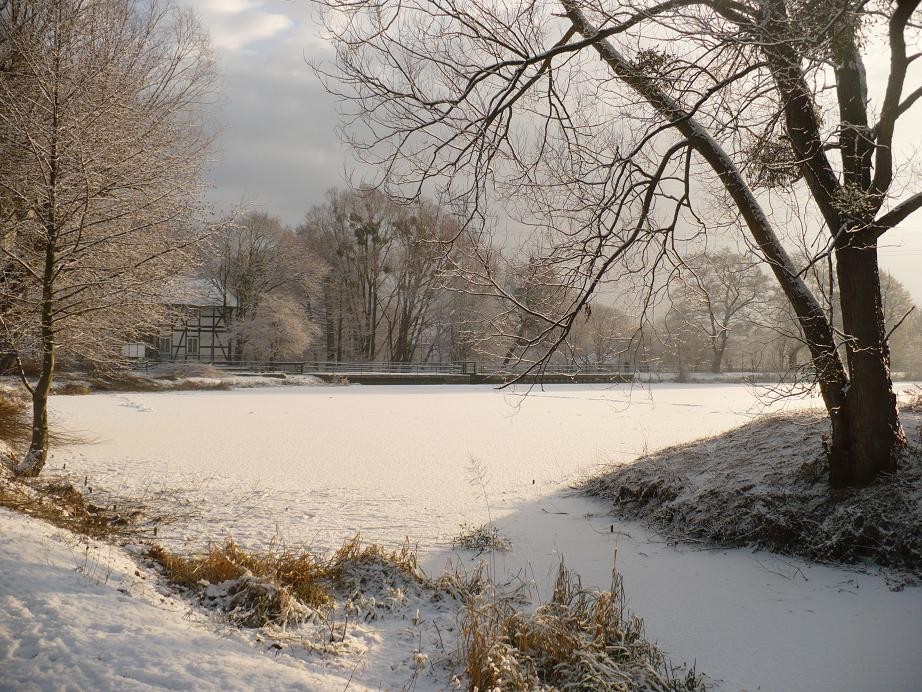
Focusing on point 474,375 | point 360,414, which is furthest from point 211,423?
point 474,375

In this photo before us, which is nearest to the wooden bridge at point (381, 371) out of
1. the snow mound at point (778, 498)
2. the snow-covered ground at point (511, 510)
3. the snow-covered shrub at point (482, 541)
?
the snow-covered ground at point (511, 510)

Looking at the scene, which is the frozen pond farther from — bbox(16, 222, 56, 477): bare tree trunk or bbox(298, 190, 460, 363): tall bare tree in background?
bbox(298, 190, 460, 363): tall bare tree in background

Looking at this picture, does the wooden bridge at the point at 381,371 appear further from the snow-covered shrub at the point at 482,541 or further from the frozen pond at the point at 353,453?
the snow-covered shrub at the point at 482,541

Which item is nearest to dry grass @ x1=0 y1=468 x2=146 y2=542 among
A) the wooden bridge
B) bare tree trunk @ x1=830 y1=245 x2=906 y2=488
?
bare tree trunk @ x1=830 y1=245 x2=906 y2=488

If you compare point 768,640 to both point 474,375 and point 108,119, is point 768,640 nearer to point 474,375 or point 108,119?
point 108,119

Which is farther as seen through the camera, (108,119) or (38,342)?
(108,119)

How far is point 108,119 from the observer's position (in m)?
7.45

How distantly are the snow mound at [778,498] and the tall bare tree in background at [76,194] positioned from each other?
618 centimetres

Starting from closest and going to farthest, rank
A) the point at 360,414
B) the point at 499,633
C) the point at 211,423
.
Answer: the point at 499,633 < the point at 211,423 < the point at 360,414

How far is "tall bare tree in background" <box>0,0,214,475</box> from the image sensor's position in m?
6.89

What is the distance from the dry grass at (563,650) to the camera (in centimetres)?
312

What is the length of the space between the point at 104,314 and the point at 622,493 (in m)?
6.64

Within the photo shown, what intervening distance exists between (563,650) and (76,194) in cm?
699

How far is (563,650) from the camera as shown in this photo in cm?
342
